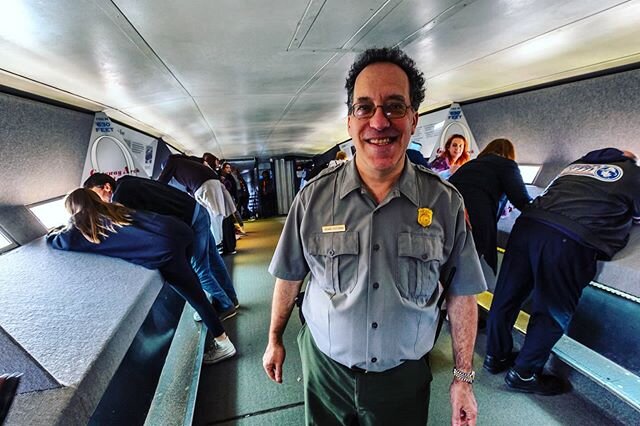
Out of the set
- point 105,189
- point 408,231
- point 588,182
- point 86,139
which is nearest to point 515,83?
point 588,182

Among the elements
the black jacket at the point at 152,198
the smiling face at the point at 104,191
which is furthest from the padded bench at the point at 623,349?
the smiling face at the point at 104,191

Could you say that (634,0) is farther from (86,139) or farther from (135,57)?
(86,139)

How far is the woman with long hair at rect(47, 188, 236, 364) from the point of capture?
5.95 ft

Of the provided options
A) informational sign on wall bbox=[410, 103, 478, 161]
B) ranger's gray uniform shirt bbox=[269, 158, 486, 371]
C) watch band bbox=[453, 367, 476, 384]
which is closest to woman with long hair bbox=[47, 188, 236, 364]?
ranger's gray uniform shirt bbox=[269, 158, 486, 371]

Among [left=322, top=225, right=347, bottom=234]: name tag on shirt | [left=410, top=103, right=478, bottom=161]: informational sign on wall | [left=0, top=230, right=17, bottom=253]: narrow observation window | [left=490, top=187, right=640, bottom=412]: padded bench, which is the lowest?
[left=490, top=187, right=640, bottom=412]: padded bench

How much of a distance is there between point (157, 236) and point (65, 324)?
873 millimetres

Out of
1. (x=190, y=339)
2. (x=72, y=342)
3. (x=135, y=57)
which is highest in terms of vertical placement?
(x=135, y=57)

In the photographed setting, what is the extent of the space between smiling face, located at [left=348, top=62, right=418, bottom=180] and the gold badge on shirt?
0.58 feet

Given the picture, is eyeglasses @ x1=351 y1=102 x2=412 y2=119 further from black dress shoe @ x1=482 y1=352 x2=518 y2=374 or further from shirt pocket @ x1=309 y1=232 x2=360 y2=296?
black dress shoe @ x1=482 y1=352 x2=518 y2=374

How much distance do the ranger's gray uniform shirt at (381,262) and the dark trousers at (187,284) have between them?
4.06ft

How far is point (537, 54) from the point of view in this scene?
222 cm

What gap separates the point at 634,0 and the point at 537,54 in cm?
82

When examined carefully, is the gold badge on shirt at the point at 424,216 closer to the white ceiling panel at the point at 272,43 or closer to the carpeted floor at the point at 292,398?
the white ceiling panel at the point at 272,43

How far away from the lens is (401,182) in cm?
111
